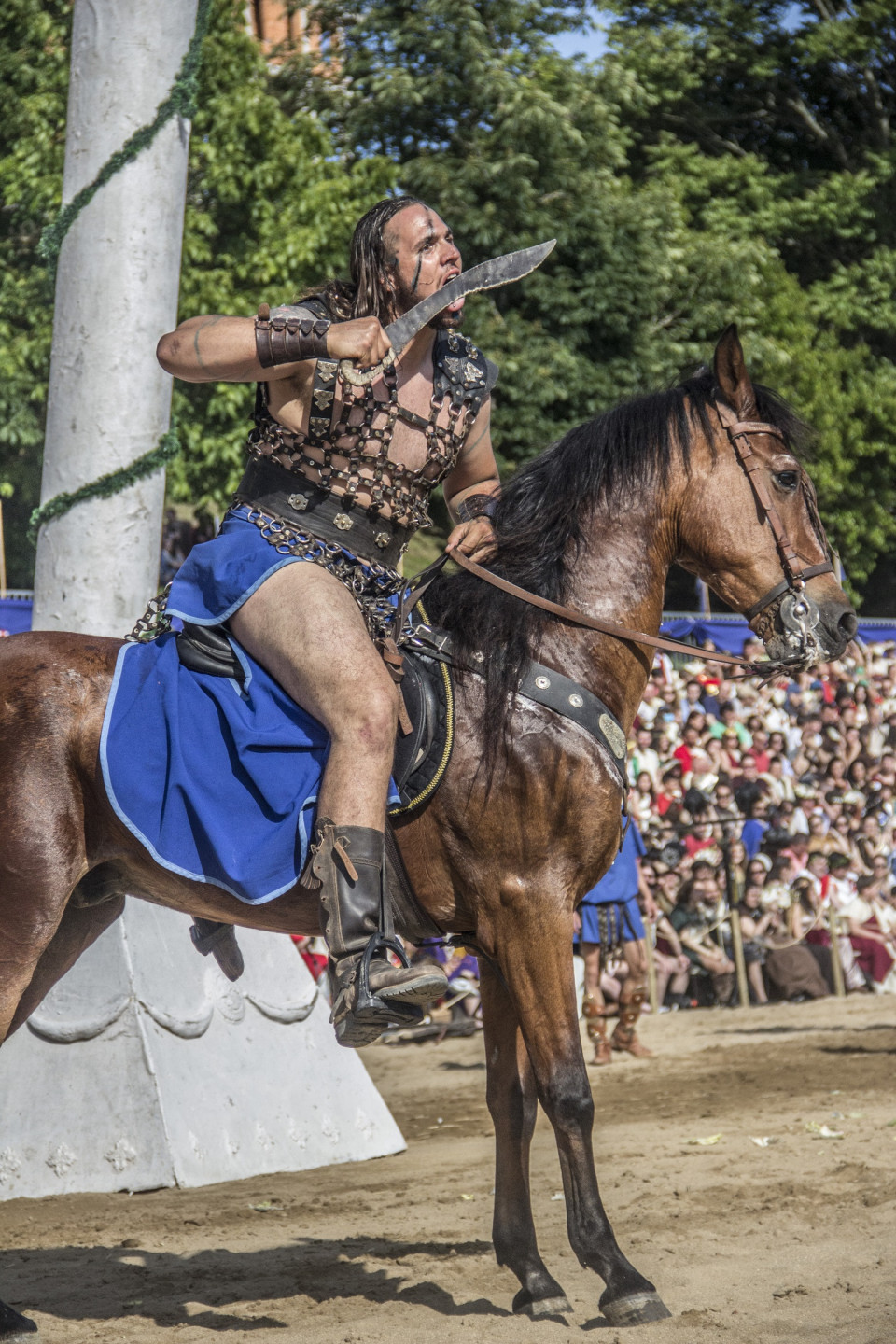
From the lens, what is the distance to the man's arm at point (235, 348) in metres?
3.50

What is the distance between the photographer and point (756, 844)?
12.1m

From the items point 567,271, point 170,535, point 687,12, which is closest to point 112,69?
point 170,535

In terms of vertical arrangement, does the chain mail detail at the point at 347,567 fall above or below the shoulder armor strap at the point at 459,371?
below

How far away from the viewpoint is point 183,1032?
233 inches

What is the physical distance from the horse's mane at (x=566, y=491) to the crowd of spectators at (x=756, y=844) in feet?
20.3

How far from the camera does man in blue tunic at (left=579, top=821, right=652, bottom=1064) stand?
941 cm

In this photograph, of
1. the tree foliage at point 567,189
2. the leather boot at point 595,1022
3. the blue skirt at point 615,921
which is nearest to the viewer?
the leather boot at point 595,1022

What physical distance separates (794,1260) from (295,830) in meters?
2.11

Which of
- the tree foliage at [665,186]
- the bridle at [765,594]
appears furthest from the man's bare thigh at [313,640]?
the tree foliage at [665,186]

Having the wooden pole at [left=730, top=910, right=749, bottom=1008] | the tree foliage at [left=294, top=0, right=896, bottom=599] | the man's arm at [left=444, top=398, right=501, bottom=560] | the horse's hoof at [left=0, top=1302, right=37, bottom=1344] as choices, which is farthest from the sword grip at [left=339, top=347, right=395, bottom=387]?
the tree foliage at [left=294, top=0, right=896, bottom=599]

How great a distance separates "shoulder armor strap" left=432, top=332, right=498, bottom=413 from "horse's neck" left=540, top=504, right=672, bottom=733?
52cm

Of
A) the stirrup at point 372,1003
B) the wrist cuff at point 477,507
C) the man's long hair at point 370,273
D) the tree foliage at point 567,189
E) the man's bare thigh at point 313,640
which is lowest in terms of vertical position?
the stirrup at point 372,1003

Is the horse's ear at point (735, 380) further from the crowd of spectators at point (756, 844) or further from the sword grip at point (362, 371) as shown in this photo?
the crowd of spectators at point (756, 844)

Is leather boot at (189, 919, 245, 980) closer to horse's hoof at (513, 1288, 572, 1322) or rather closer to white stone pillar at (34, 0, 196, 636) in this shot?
horse's hoof at (513, 1288, 572, 1322)
